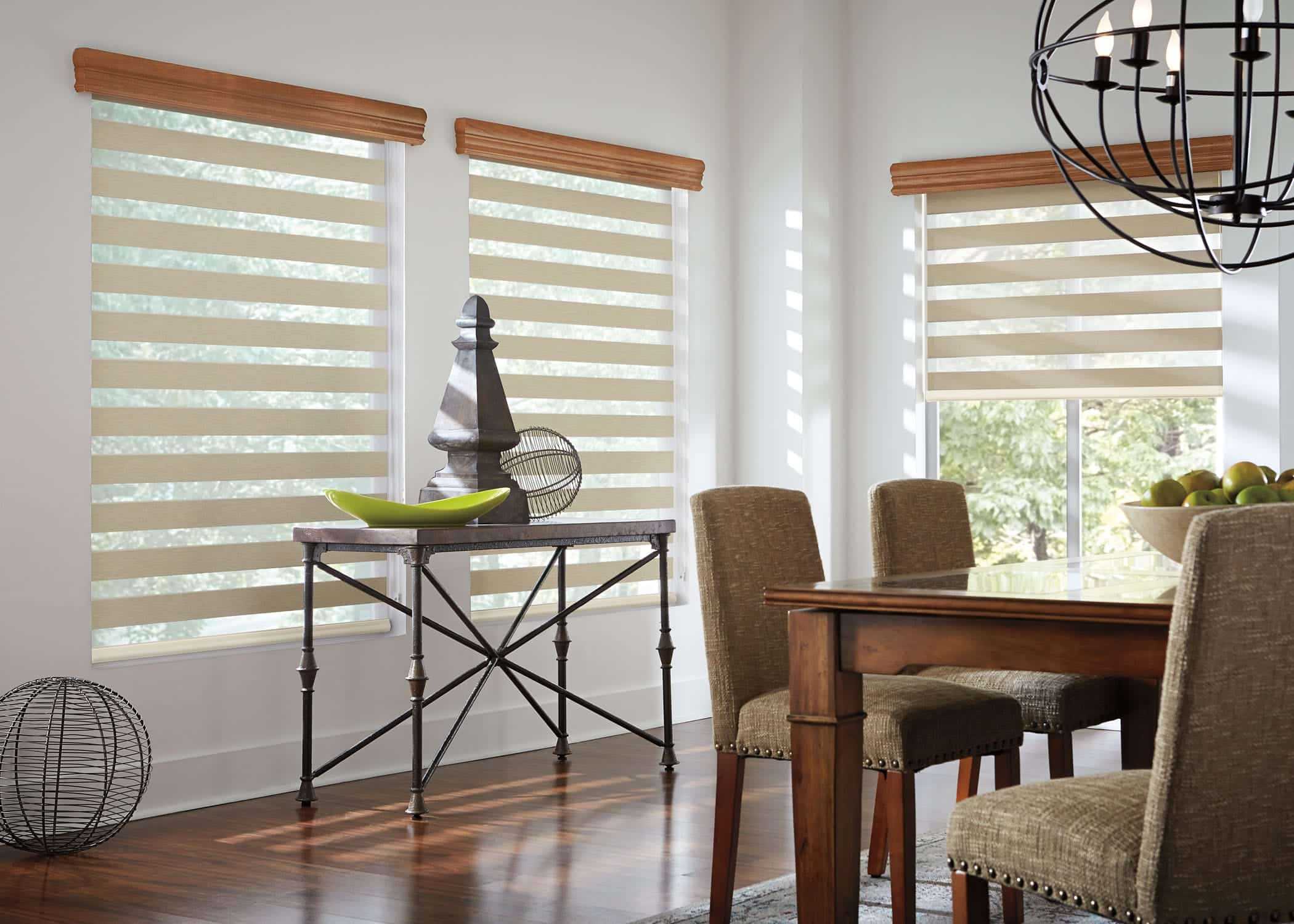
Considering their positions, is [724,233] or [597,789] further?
[724,233]

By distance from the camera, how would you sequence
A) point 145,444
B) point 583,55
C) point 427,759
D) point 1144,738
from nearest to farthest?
point 1144,738, point 145,444, point 427,759, point 583,55

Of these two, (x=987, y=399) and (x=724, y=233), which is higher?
(x=724, y=233)

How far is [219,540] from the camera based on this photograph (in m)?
4.25

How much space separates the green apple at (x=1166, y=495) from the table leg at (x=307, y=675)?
2.37 meters

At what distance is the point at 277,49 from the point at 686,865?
8.41 feet

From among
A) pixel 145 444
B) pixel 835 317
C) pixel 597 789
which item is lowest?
pixel 597 789

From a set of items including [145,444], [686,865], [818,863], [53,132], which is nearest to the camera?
[818,863]

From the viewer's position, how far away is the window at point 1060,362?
17.6 feet

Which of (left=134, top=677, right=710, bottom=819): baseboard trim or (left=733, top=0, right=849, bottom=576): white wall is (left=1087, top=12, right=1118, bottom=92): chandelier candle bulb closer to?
(left=134, top=677, right=710, bottom=819): baseboard trim

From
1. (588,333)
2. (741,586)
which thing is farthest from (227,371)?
(741,586)

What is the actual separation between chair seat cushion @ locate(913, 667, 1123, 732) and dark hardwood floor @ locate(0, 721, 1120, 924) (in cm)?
64

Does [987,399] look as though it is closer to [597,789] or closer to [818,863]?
[597,789]

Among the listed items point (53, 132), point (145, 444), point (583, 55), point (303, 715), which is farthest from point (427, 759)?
point (583, 55)

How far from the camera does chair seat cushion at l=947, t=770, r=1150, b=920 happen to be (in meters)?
1.82
